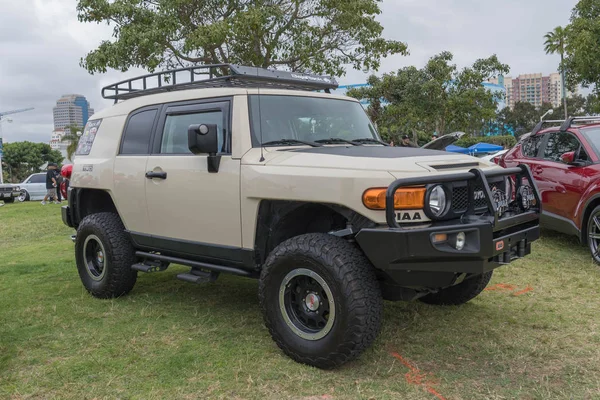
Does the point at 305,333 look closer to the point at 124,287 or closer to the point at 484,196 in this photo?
the point at 484,196

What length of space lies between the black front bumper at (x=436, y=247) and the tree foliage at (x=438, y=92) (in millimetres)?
22811

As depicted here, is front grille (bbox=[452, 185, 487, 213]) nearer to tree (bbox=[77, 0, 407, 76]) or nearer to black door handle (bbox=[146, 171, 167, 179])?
black door handle (bbox=[146, 171, 167, 179])

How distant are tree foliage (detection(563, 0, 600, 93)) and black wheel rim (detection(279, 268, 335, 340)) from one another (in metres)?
14.5

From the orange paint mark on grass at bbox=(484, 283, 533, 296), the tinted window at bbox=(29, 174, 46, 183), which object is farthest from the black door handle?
the tinted window at bbox=(29, 174, 46, 183)

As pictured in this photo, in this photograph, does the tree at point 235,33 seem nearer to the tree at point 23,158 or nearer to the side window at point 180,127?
the side window at point 180,127

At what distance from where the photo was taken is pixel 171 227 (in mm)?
4770

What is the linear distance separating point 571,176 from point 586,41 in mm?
10053

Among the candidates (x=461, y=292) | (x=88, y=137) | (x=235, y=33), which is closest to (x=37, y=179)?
(x=235, y=33)

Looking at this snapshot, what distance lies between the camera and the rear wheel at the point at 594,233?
6.45 m

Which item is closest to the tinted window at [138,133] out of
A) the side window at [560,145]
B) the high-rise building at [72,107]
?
the side window at [560,145]

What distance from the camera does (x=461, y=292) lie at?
4871 millimetres

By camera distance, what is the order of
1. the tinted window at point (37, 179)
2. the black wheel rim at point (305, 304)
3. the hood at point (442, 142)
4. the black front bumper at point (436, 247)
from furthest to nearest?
the tinted window at point (37, 179)
the hood at point (442, 142)
the black wheel rim at point (305, 304)
the black front bumper at point (436, 247)

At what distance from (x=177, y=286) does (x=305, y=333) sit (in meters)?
2.72

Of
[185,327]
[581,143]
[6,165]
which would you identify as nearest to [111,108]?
[185,327]
